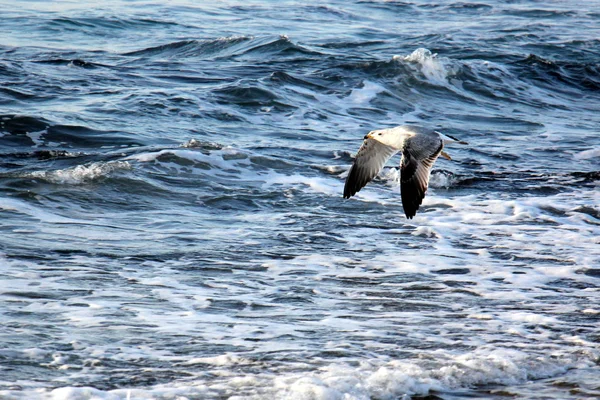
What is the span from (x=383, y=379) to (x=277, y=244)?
2.66 meters

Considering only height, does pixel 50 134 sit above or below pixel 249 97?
below

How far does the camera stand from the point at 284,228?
7.27m

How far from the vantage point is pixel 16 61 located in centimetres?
1380

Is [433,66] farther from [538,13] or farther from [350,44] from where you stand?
[538,13]

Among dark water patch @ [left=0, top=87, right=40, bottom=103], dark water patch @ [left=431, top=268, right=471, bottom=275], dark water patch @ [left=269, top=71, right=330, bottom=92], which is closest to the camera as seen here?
dark water patch @ [left=431, top=268, right=471, bottom=275]

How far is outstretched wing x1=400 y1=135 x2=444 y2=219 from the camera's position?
6.36m

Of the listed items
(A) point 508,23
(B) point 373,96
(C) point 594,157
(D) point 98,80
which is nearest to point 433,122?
(B) point 373,96

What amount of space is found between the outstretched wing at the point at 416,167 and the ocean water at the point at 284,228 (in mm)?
465

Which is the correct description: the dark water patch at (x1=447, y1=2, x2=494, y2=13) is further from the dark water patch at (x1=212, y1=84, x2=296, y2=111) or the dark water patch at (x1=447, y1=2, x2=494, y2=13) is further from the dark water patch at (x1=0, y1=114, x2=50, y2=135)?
the dark water patch at (x1=0, y1=114, x2=50, y2=135)

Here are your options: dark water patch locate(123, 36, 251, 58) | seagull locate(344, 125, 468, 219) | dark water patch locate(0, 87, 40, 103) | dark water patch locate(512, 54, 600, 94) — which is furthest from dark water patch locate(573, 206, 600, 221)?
dark water patch locate(123, 36, 251, 58)

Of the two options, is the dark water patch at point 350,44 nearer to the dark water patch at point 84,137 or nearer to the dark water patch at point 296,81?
the dark water patch at point 296,81

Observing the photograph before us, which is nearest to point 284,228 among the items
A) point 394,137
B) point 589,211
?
point 394,137

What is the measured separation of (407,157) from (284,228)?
1262mm

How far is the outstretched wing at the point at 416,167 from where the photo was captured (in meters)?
6.36
